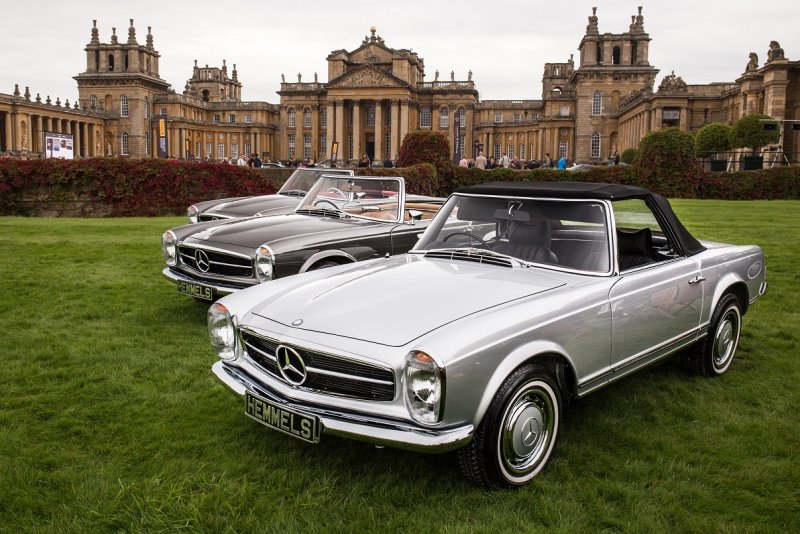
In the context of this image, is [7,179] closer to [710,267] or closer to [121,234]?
[121,234]

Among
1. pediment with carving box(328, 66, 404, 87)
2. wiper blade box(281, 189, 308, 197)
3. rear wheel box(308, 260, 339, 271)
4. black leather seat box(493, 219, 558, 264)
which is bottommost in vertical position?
rear wheel box(308, 260, 339, 271)

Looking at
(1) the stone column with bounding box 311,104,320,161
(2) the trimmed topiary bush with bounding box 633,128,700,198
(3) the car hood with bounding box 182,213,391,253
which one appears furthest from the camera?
(1) the stone column with bounding box 311,104,320,161

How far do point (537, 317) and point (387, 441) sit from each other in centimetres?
108

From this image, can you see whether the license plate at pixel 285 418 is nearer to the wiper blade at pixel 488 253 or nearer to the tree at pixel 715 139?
the wiper blade at pixel 488 253

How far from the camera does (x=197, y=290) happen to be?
22.3ft

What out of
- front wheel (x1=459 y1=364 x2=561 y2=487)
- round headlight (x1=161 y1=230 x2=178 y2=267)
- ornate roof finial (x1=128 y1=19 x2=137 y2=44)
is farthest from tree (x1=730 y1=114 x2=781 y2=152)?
ornate roof finial (x1=128 y1=19 x2=137 y2=44)

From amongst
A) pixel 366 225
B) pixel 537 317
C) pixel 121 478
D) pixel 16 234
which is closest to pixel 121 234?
pixel 16 234

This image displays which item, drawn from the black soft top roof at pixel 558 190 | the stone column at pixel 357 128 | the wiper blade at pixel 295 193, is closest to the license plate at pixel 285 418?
the black soft top roof at pixel 558 190

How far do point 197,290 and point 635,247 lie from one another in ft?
13.9

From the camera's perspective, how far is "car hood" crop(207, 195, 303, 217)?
35.2ft

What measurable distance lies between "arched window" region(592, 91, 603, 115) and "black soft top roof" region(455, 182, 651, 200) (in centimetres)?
7656

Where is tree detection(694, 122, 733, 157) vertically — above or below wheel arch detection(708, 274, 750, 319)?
above

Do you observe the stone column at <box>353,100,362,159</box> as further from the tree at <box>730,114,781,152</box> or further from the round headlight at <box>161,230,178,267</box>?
the round headlight at <box>161,230,178,267</box>

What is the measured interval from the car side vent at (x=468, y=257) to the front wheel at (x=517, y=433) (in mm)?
1071
